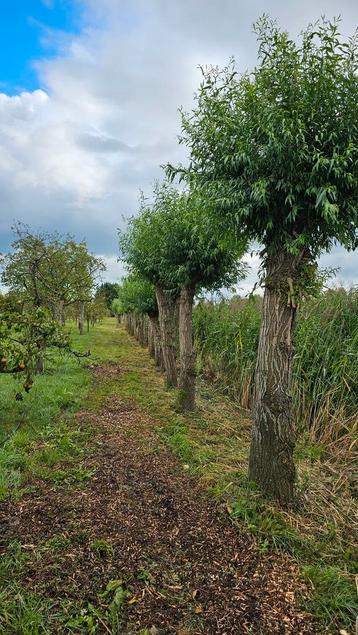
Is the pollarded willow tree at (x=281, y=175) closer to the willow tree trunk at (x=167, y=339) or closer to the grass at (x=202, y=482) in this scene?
the grass at (x=202, y=482)

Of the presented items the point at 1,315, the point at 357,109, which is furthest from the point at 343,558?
the point at 1,315

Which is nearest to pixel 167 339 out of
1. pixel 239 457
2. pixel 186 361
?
pixel 186 361

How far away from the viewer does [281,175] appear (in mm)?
3486

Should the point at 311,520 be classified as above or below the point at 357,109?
below

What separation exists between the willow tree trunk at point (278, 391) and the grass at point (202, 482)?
259 millimetres

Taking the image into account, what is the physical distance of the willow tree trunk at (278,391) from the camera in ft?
13.1

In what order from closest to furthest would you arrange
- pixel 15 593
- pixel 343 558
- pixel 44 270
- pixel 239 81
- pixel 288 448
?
pixel 15 593, pixel 343 558, pixel 239 81, pixel 288 448, pixel 44 270

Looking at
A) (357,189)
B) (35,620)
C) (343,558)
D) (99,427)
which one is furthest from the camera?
(99,427)

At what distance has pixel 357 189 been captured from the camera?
3453 millimetres

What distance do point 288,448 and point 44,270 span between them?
33.0 ft

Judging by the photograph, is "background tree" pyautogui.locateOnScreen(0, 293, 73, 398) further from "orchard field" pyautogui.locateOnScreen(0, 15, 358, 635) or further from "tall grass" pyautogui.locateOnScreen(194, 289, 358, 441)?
"tall grass" pyautogui.locateOnScreen(194, 289, 358, 441)

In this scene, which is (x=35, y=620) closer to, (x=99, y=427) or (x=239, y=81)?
(x=99, y=427)

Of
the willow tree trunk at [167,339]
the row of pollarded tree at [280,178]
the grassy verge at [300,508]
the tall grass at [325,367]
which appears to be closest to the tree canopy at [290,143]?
the row of pollarded tree at [280,178]

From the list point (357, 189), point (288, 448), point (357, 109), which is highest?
point (357, 109)
